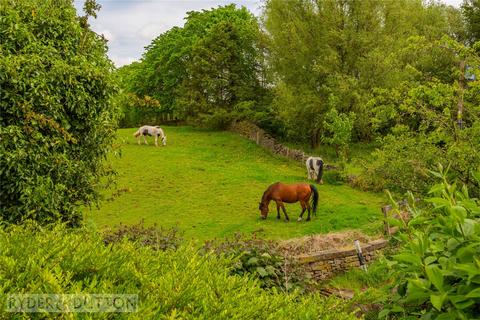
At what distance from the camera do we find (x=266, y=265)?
26.1ft

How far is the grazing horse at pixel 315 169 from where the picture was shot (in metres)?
24.7

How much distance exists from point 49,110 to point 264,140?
28.3m

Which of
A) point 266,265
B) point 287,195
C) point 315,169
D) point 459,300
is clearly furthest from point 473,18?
point 459,300

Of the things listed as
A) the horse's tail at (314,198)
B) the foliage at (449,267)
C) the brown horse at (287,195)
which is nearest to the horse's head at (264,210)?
the brown horse at (287,195)

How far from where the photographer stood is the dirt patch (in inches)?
499

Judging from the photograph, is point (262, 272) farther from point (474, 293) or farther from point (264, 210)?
point (264, 210)

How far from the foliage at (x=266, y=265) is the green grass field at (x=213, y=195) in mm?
3388

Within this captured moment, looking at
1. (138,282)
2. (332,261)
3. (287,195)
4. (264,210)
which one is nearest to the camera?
(138,282)

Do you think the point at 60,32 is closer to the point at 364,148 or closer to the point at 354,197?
the point at 354,197

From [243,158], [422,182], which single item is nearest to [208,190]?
[243,158]

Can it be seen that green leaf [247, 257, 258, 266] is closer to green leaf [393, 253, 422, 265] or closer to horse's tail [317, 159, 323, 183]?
green leaf [393, 253, 422, 265]

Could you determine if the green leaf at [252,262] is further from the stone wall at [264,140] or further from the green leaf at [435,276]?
the stone wall at [264,140]

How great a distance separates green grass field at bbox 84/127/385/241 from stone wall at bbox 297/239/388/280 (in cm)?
264

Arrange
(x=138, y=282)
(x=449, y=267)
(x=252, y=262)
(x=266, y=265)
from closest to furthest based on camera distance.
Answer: (x=449, y=267) → (x=138, y=282) → (x=252, y=262) → (x=266, y=265)
